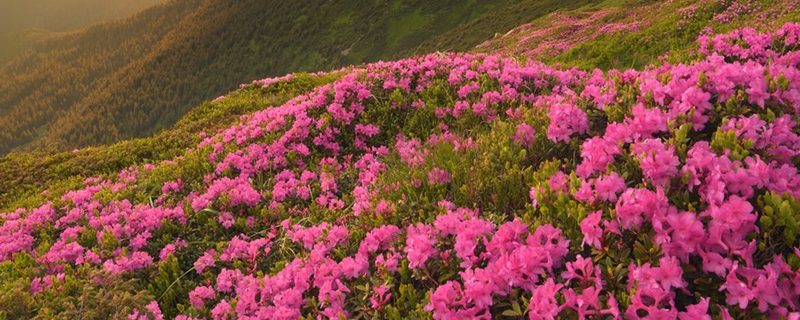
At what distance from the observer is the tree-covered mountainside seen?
118m

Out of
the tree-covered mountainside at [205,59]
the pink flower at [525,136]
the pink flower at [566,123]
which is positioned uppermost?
the pink flower at [566,123]

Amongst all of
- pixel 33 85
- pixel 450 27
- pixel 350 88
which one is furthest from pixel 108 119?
pixel 350 88

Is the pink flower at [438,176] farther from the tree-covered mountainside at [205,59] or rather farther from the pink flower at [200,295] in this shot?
the tree-covered mountainside at [205,59]

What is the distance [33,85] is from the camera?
18012 cm

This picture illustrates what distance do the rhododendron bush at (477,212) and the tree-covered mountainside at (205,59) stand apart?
87496 millimetres

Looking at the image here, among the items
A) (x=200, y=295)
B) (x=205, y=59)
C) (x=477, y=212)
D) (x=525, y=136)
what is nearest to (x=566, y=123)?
(x=525, y=136)

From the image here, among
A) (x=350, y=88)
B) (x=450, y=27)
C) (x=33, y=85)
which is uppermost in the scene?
(x=350, y=88)

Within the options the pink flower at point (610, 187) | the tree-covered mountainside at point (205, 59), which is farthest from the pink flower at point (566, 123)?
the tree-covered mountainside at point (205, 59)

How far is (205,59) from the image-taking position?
144 m

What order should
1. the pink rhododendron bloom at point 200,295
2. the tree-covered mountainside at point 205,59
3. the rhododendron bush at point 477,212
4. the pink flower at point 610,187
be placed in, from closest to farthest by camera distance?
the rhododendron bush at point 477,212 < the pink flower at point 610,187 < the pink rhododendron bloom at point 200,295 < the tree-covered mountainside at point 205,59

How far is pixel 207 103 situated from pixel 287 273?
57.3 ft

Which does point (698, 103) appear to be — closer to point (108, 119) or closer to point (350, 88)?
point (350, 88)

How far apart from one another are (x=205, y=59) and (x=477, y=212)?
15865cm

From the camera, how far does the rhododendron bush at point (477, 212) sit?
2.64 meters
